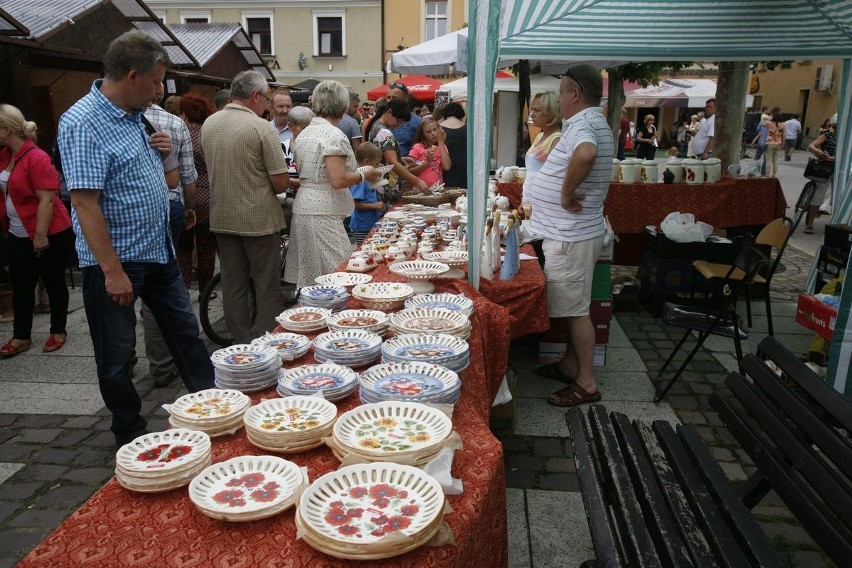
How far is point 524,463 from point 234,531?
207 cm

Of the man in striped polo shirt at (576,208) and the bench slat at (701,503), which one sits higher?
the man in striped polo shirt at (576,208)

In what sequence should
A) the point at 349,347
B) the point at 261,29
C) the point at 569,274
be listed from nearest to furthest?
the point at 349,347
the point at 569,274
the point at 261,29

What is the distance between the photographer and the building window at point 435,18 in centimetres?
2591

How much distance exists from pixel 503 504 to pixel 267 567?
767 millimetres

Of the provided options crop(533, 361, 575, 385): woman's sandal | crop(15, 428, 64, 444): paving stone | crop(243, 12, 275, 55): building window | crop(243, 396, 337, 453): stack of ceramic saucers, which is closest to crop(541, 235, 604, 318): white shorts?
crop(533, 361, 575, 385): woman's sandal

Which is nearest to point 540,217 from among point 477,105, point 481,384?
point 477,105

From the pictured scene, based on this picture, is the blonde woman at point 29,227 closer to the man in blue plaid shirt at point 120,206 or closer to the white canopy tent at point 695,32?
the man in blue plaid shirt at point 120,206

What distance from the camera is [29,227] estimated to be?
169 inches

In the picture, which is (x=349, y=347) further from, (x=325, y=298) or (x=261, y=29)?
(x=261, y=29)

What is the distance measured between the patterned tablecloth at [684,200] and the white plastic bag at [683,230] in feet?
2.16

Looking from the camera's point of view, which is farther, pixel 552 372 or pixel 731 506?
pixel 552 372

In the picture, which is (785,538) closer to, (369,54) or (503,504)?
(503,504)

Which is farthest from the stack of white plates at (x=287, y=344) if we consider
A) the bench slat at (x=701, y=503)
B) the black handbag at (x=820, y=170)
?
the black handbag at (x=820, y=170)

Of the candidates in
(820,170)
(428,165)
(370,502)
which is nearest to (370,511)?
(370,502)
